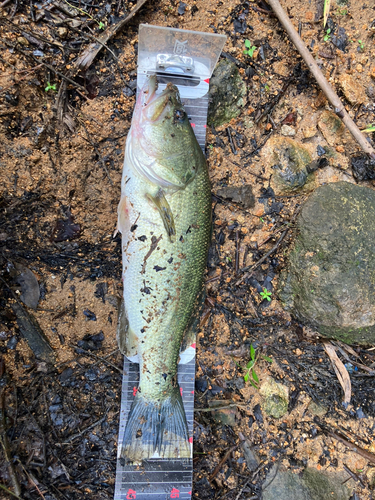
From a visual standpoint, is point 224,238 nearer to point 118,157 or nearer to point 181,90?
point 118,157

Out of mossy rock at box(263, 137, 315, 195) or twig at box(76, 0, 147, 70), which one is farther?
mossy rock at box(263, 137, 315, 195)

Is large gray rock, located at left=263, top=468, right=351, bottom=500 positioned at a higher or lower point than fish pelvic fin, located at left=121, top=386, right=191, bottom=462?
lower

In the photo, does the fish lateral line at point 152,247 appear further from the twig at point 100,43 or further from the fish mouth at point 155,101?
the twig at point 100,43

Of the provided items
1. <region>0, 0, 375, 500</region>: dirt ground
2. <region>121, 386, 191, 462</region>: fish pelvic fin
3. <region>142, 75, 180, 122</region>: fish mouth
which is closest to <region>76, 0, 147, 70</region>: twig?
<region>0, 0, 375, 500</region>: dirt ground

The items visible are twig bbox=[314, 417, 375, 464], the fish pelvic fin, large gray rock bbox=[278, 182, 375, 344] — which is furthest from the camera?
twig bbox=[314, 417, 375, 464]

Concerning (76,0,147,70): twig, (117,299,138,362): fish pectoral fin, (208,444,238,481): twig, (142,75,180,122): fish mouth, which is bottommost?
(208,444,238,481): twig

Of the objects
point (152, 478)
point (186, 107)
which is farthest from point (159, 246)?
point (152, 478)

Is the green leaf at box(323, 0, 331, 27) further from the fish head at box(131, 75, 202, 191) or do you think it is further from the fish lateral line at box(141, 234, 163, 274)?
the fish lateral line at box(141, 234, 163, 274)

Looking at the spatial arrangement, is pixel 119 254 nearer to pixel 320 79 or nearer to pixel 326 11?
pixel 320 79
